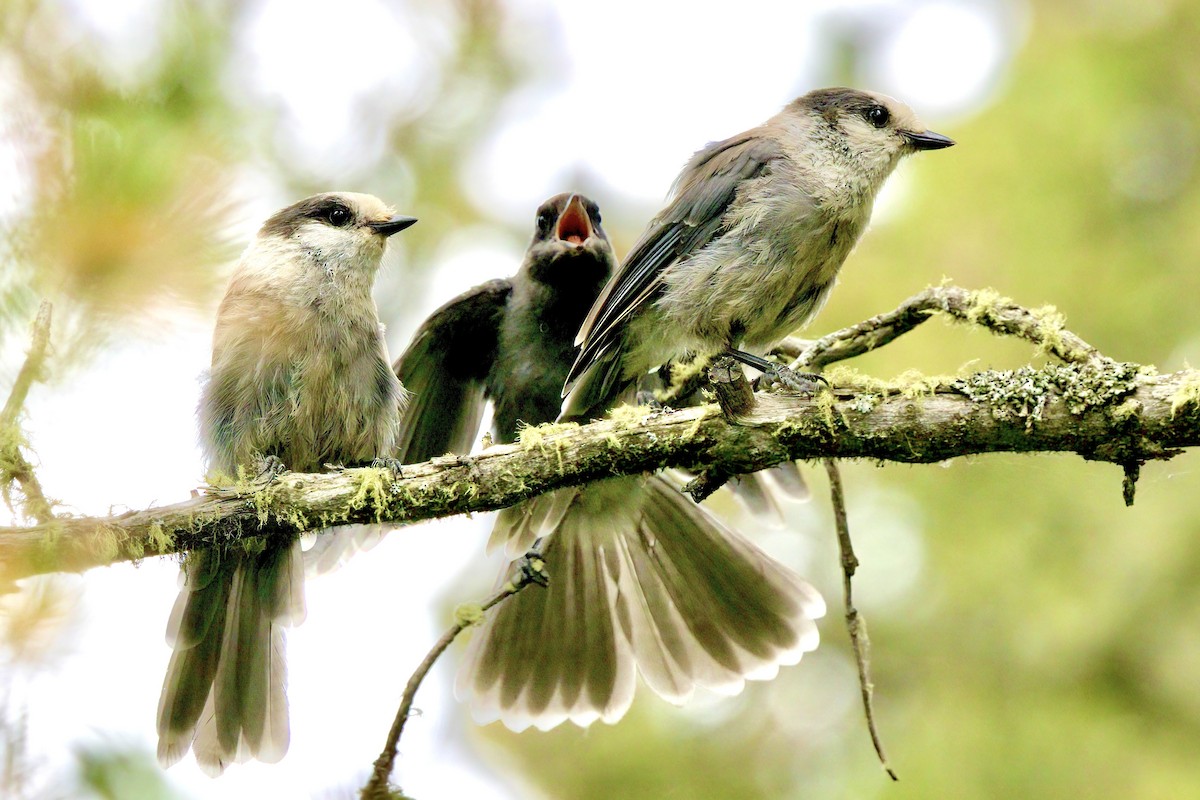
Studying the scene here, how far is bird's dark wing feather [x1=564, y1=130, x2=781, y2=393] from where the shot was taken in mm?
3955

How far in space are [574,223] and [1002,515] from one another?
7.81 ft

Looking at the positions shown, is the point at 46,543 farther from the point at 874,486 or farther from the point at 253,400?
the point at 874,486

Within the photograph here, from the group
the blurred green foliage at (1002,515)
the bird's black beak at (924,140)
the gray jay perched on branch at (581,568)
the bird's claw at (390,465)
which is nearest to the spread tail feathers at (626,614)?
the gray jay perched on branch at (581,568)

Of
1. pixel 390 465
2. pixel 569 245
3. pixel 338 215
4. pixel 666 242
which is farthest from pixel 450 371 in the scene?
pixel 390 465

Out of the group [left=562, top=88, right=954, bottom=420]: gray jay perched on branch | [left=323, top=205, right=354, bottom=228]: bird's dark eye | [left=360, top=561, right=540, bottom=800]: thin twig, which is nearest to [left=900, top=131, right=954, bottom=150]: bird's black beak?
[left=562, top=88, right=954, bottom=420]: gray jay perched on branch

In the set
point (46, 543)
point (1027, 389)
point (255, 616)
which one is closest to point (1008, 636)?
point (1027, 389)

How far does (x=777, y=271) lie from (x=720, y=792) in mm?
2667

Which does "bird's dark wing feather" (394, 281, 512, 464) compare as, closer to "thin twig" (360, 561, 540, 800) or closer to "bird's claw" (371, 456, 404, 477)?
"bird's claw" (371, 456, 404, 477)

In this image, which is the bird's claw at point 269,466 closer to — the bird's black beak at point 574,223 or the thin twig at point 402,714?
the thin twig at point 402,714

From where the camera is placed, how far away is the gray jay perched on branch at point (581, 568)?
14.5ft

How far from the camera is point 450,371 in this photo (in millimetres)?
4797

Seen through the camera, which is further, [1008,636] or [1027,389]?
[1008,636]

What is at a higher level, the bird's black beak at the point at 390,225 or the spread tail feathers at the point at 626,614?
the bird's black beak at the point at 390,225

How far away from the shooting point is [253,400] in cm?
380
